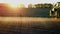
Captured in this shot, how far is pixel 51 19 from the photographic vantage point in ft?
14.9

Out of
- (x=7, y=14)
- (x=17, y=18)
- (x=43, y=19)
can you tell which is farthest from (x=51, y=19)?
(x=7, y=14)

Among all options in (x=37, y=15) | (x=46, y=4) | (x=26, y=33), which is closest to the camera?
(x=26, y=33)

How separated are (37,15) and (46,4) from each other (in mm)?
505

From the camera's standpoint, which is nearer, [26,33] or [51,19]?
[26,33]

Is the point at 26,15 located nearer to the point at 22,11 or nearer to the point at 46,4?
the point at 22,11

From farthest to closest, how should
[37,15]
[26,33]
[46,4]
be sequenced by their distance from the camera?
1. [37,15]
2. [46,4]
3. [26,33]

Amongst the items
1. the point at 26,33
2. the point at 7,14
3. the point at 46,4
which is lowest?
the point at 26,33

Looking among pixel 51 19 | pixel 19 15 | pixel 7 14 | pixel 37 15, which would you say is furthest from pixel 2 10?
pixel 51 19

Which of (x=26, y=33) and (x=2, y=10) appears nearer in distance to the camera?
(x=26, y=33)

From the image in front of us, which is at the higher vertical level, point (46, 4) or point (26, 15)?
point (46, 4)

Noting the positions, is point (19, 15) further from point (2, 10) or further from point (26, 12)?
point (2, 10)

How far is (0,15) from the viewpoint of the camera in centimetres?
459

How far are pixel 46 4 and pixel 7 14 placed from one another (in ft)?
4.07

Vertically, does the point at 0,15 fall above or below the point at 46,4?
below
